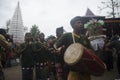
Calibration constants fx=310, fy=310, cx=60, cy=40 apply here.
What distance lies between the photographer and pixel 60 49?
5.70 meters

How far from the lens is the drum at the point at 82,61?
516 centimetres

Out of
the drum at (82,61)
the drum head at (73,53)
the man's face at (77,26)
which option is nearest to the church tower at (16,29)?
the man's face at (77,26)

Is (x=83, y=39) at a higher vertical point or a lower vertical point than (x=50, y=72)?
higher

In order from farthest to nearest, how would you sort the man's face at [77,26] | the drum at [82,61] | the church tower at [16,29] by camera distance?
1. the church tower at [16,29]
2. the man's face at [77,26]
3. the drum at [82,61]

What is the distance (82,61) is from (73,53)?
0.28 m

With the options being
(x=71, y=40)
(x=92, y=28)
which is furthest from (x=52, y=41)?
(x=71, y=40)

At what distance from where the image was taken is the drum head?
5.18 metres

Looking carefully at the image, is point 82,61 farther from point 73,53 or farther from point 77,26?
point 77,26

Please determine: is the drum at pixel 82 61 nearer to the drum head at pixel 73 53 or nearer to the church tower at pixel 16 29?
the drum head at pixel 73 53

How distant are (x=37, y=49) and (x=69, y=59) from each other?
405 centimetres

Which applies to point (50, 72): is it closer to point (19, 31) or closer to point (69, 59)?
point (69, 59)

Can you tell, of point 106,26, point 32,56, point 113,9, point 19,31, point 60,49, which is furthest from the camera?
point 113,9

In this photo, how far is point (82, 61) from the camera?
16.9ft

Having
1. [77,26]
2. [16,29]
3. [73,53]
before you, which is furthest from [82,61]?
[16,29]
